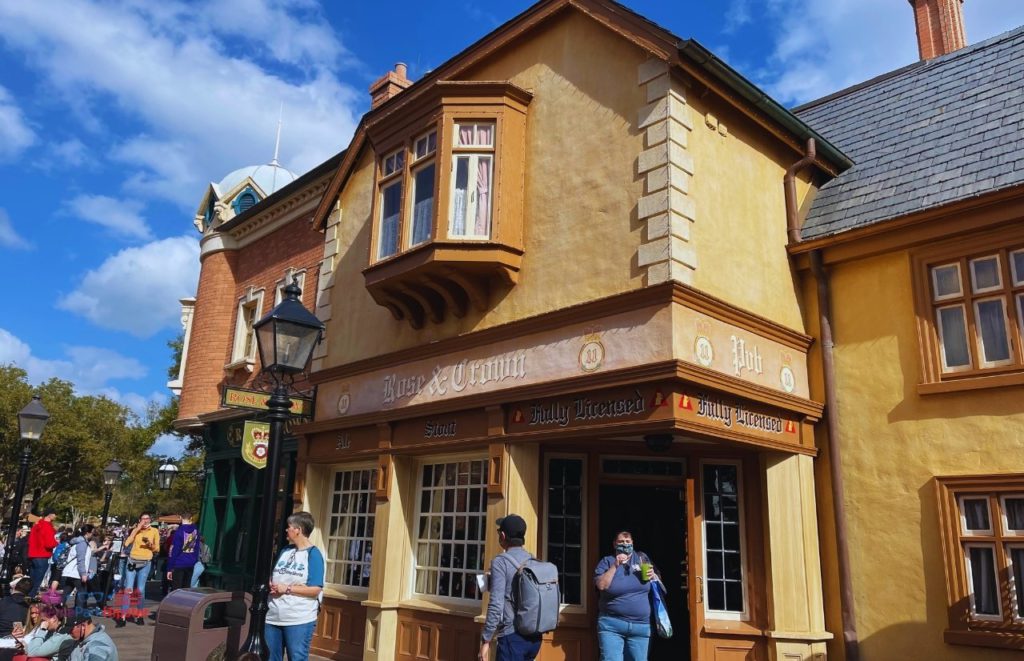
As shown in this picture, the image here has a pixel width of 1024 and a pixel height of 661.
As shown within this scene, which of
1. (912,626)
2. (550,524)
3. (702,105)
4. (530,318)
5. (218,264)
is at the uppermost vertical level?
(218,264)

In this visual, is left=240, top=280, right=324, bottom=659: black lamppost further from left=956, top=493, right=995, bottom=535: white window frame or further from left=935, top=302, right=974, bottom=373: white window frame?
left=956, top=493, right=995, bottom=535: white window frame

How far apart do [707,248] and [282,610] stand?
5598 millimetres

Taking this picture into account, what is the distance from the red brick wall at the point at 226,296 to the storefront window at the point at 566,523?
28.6 ft

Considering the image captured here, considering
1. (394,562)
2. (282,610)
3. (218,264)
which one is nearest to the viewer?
(282,610)

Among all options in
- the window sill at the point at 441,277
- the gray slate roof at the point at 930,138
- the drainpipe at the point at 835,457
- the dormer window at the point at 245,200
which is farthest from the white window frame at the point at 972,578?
the dormer window at the point at 245,200

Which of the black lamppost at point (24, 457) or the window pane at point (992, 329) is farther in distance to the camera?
the black lamppost at point (24, 457)

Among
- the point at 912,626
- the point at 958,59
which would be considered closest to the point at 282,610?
the point at 912,626

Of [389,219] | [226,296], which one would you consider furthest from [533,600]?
[226,296]

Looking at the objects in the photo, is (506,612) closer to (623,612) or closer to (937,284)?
(623,612)

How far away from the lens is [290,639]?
21.6ft

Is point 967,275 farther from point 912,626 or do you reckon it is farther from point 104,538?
point 104,538

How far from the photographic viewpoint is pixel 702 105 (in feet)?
30.2

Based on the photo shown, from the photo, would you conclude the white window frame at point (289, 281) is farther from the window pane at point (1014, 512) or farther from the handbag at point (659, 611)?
the window pane at point (1014, 512)

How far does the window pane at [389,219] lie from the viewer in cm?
1111
